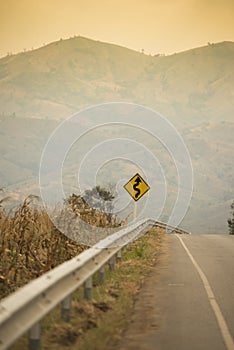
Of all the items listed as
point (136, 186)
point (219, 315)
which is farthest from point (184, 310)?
point (136, 186)

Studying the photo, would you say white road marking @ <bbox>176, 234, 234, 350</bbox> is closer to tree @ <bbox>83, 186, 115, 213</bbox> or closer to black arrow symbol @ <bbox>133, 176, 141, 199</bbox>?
black arrow symbol @ <bbox>133, 176, 141, 199</bbox>

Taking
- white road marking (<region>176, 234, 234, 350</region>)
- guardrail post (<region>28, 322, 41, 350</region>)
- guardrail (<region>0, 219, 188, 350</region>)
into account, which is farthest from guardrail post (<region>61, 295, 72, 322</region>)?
white road marking (<region>176, 234, 234, 350</region>)

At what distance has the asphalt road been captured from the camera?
27.5 ft

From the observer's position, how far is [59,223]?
14508 mm

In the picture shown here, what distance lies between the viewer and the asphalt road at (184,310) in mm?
8383

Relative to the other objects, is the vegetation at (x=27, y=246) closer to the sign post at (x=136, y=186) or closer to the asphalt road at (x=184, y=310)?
the asphalt road at (x=184, y=310)

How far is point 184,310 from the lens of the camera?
10.6 metres

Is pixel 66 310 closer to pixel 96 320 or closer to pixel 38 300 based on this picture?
pixel 96 320

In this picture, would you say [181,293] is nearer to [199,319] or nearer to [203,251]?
[199,319]

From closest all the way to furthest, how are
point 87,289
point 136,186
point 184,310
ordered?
point 87,289
point 184,310
point 136,186

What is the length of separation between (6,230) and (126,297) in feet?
8.26

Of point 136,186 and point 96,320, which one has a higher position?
point 136,186

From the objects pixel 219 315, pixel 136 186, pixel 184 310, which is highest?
pixel 136 186

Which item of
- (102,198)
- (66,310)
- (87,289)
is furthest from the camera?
(102,198)
